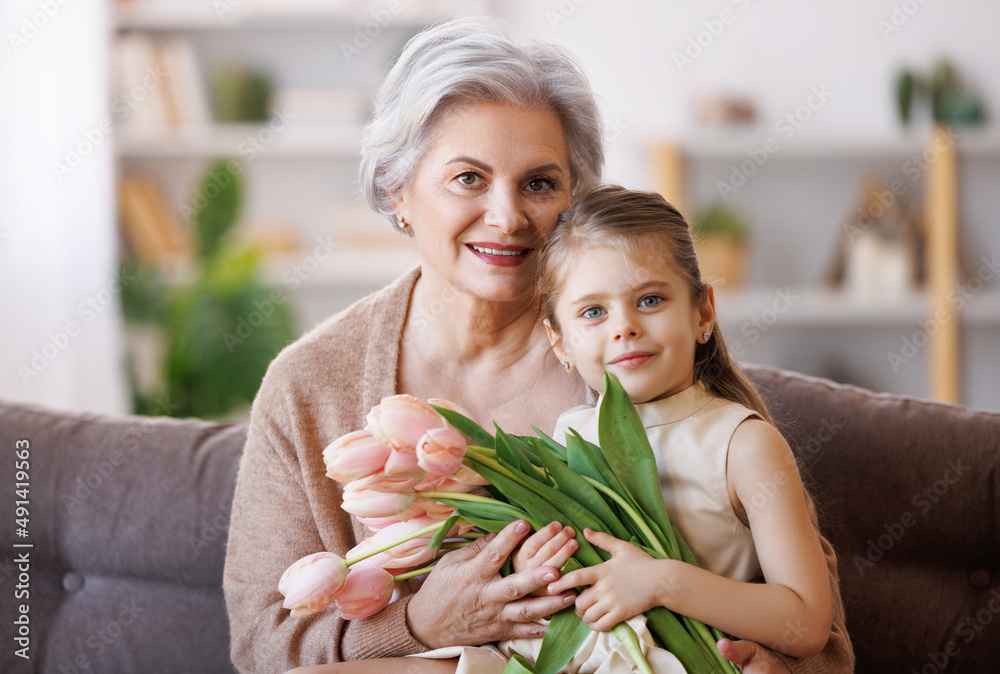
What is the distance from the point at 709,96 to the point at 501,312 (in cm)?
256

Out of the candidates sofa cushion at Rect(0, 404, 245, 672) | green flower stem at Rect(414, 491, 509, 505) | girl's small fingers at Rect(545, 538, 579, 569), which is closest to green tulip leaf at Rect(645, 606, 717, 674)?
girl's small fingers at Rect(545, 538, 579, 569)

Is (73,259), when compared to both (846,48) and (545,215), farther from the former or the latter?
(846,48)

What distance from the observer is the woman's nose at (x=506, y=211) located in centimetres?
134

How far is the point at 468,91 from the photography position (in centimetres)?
138

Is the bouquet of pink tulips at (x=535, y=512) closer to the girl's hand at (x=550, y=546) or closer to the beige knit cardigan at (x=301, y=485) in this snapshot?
the girl's hand at (x=550, y=546)

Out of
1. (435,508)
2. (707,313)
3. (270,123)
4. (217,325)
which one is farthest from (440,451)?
(270,123)

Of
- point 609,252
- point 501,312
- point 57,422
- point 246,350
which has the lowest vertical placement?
point 246,350

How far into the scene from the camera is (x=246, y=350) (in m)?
3.39

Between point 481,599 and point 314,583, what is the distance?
9.0 inches

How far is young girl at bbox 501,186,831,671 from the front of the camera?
3.40 ft

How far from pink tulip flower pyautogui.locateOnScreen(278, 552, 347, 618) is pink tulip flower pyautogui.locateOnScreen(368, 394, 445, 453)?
18cm

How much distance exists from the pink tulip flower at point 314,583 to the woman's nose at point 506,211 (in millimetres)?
547

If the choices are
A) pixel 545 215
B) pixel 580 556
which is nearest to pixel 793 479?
pixel 580 556

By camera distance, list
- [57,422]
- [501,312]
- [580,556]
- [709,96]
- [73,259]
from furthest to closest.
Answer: [709,96], [73,259], [57,422], [501,312], [580,556]
